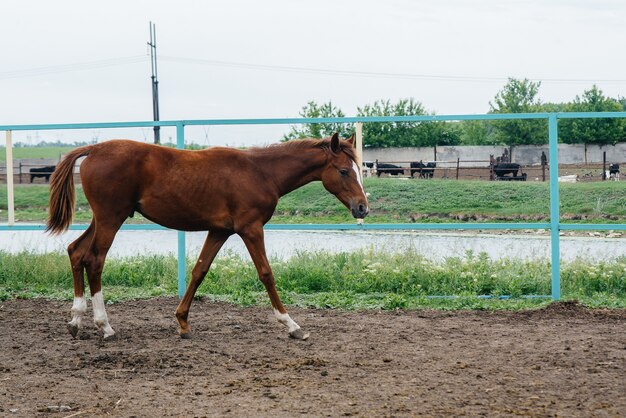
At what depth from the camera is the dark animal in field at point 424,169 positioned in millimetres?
12188

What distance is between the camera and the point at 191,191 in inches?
281

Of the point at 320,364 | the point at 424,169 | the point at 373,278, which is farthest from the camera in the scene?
the point at 424,169

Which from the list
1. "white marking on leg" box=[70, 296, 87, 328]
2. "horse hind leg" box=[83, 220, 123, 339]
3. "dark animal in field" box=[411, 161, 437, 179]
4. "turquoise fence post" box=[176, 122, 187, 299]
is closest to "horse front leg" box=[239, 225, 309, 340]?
"horse hind leg" box=[83, 220, 123, 339]

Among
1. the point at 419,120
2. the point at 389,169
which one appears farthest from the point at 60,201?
the point at 389,169

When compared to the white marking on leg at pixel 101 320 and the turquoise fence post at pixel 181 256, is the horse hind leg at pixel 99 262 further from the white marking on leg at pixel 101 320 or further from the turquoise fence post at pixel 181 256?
the turquoise fence post at pixel 181 256

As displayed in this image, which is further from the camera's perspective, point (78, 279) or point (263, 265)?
point (78, 279)

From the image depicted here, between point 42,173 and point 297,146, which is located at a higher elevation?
point 297,146

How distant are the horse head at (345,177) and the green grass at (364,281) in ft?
5.05

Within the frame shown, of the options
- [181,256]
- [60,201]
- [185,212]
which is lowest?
[181,256]

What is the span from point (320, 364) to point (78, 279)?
8.46 feet

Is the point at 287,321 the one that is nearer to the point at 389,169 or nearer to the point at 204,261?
the point at 204,261

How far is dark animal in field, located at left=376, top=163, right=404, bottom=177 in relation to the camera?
1150cm

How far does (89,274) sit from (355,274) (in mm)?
3366

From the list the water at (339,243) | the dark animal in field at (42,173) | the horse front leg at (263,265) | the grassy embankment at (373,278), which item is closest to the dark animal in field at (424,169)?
the grassy embankment at (373,278)
